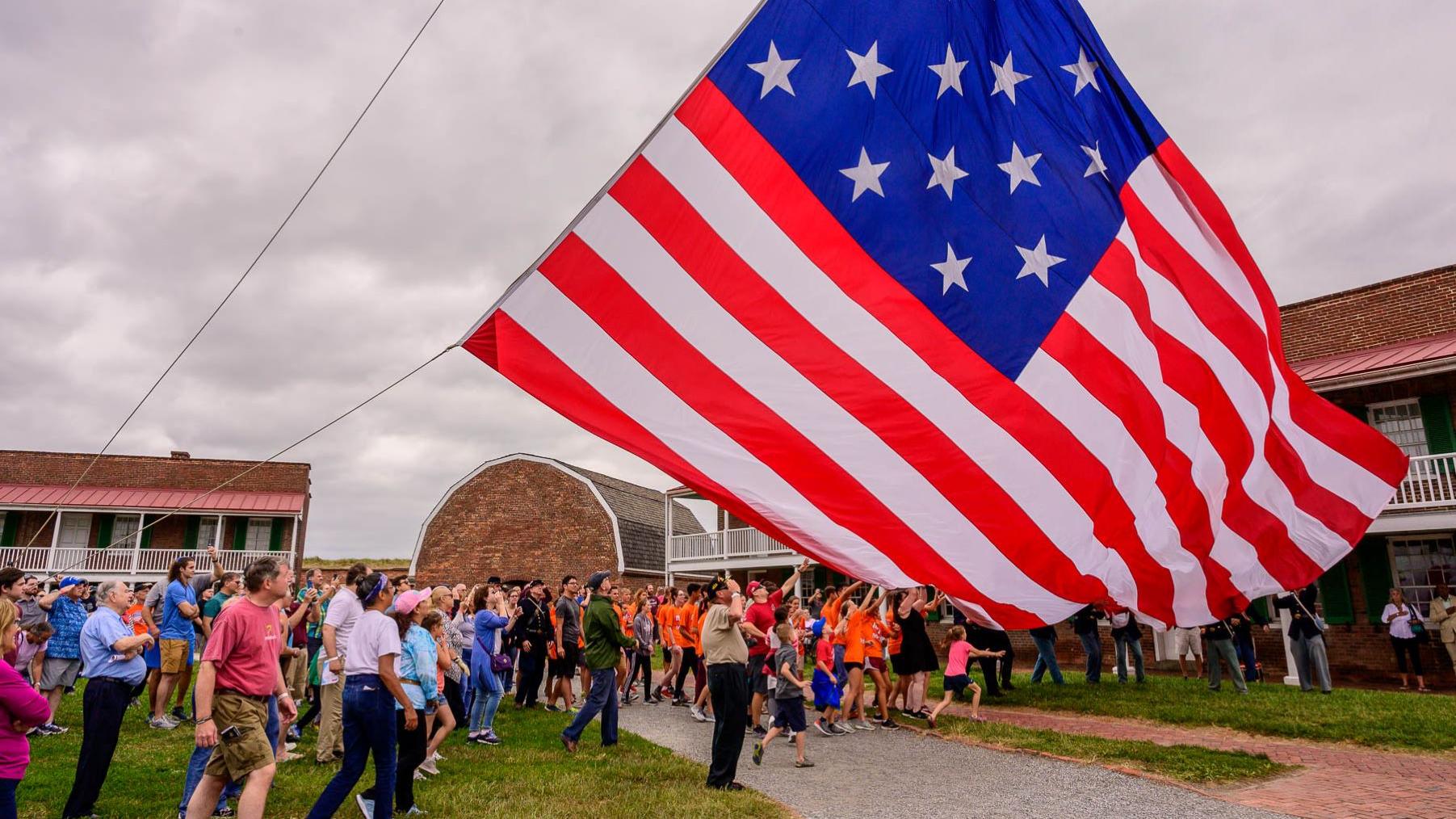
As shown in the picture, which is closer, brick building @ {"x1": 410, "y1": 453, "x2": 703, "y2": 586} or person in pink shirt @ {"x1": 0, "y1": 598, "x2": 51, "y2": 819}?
person in pink shirt @ {"x1": 0, "y1": 598, "x2": 51, "y2": 819}

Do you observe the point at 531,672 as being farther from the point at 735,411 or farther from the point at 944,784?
the point at 735,411

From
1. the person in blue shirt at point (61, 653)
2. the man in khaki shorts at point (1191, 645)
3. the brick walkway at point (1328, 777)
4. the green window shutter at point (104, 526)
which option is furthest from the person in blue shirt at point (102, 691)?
the green window shutter at point (104, 526)

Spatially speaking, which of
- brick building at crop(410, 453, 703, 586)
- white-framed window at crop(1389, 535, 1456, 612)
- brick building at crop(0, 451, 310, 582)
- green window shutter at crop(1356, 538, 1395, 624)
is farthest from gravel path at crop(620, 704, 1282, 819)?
brick building at crop(0, 451, 310, 582)

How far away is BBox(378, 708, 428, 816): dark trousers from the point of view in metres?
6.57

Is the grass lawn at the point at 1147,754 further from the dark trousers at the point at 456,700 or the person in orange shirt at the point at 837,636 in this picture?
the dark trousers at the point at 456,700

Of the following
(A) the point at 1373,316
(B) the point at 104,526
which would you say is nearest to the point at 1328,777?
(A) the point at 1373,316

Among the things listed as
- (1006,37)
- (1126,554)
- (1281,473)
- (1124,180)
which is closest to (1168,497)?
(1126,554)

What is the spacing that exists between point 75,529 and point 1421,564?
4170cm

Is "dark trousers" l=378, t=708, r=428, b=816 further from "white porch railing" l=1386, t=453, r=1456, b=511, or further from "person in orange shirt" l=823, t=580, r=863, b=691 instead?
"white porch railing" l=1386, t=453, r=1456, b=511

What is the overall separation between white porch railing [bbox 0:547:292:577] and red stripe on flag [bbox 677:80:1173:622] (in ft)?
102

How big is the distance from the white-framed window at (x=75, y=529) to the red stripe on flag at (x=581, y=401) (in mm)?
36343

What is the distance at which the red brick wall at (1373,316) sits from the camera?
62.0 ft

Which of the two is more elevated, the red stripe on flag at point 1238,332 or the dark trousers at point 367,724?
the red stripe on flag at point 1238,332

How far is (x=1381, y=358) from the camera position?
18.6 m
